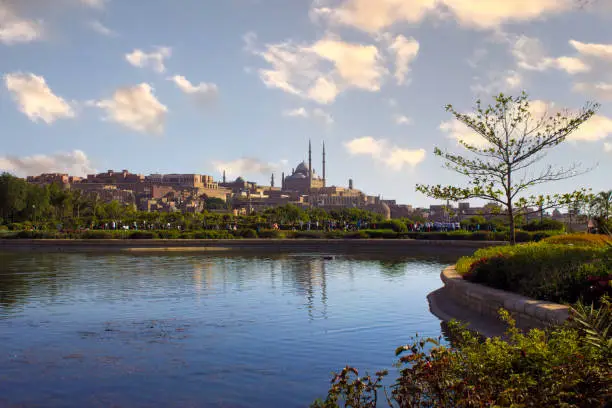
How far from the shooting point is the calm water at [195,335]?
308 inches

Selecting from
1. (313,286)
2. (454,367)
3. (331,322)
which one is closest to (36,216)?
(313,286)

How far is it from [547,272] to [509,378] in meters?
6.33

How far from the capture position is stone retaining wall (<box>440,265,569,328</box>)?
899cm

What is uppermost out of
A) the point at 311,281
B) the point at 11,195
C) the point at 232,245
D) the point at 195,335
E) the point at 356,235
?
the point at 11,195

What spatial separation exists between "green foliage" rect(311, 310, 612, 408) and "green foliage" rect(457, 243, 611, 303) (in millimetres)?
4046

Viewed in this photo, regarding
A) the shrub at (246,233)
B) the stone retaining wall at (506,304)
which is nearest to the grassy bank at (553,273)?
the stone retaining wall at (506,304)

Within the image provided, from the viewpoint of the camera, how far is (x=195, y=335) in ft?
36.1

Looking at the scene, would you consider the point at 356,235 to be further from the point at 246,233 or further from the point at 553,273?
the point at 553,273

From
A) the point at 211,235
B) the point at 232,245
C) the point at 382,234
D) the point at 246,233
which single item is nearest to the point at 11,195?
the point at 211,235

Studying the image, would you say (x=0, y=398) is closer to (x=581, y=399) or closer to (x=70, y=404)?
(x=70, y=404)

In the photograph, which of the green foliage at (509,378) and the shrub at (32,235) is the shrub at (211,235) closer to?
the shrub at (32,235)

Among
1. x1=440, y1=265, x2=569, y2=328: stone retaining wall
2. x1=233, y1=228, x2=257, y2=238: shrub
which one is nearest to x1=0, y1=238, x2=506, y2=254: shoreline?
x1=233, y1=228, x2=257, y2=238: shrub

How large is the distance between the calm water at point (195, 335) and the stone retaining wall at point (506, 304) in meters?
0.91

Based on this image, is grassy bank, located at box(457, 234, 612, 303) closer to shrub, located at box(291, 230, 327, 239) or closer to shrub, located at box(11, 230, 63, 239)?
shrub, located at box(291, 230, 327, 239)
